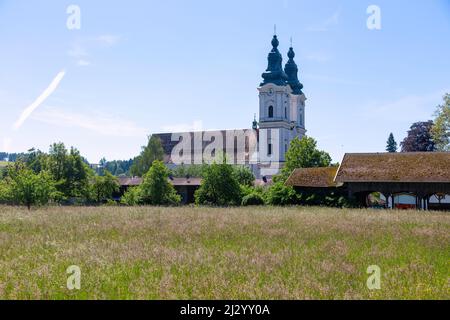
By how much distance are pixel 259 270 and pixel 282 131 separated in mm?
76131

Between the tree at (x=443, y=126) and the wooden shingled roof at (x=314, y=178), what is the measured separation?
15.0 meters

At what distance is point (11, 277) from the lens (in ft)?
27.6

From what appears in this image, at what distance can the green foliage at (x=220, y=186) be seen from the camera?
125ft

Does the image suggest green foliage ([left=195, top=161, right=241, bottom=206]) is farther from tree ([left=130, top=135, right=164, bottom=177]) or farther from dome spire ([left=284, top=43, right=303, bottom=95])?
dome spire ([left=284, top=43, right=303, bottom=95])

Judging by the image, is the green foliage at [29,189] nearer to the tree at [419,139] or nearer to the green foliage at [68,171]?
the green foliage at [68,171]

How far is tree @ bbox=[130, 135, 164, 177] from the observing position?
240 feet

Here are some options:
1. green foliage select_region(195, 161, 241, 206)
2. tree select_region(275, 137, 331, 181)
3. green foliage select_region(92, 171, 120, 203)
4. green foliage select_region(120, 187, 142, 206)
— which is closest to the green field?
green foliage select_region(195, 161, 241, 206)

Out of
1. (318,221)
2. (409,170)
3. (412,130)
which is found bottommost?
(318,221)

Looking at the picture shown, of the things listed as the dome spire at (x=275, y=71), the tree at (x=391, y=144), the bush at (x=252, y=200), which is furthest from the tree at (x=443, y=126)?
the tree at (x=391, y=144)

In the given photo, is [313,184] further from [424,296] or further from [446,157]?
[424,296]

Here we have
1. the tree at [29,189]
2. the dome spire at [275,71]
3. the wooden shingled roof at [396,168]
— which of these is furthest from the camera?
the dome spire at [275,71]

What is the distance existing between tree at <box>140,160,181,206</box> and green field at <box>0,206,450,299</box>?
20996mm
